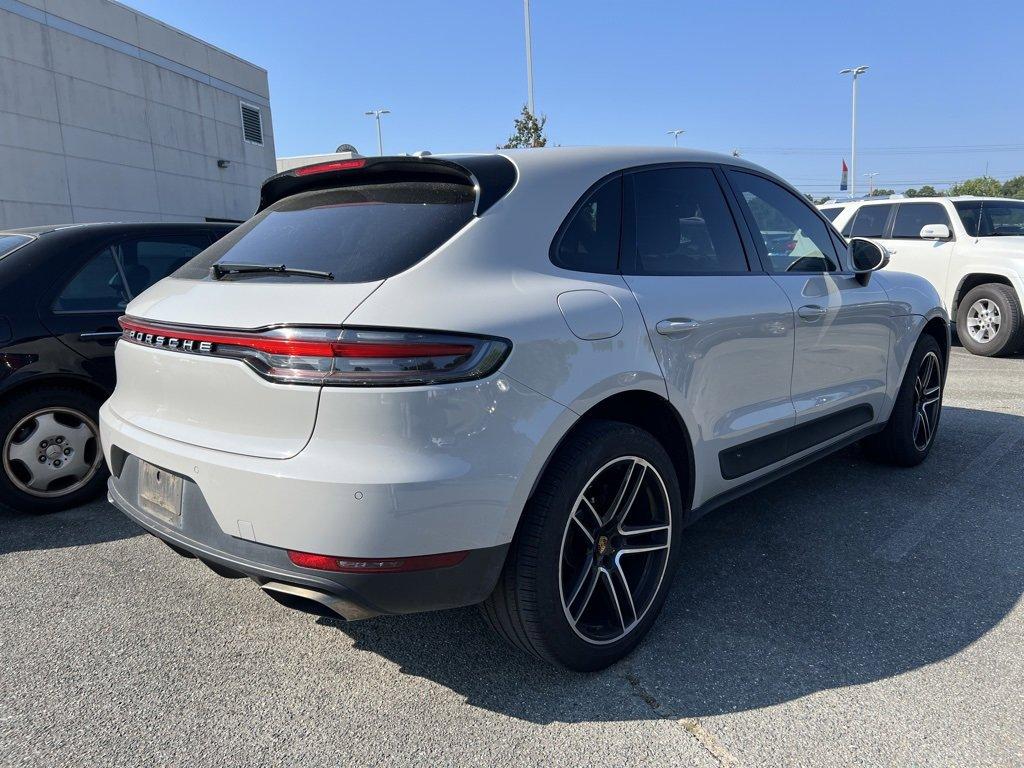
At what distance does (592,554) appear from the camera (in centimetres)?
248

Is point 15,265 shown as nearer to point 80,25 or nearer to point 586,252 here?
point 586,252

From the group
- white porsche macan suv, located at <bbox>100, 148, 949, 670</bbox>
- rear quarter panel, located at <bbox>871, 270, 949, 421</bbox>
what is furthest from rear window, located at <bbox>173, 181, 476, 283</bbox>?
rear quarter panel, located at <bbox>871, 270, 949, 421</bbox>

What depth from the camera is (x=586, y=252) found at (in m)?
2.56

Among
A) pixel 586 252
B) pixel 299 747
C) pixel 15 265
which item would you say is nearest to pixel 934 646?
pixel 586 252

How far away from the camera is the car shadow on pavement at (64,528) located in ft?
12.0

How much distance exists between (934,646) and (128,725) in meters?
2.68

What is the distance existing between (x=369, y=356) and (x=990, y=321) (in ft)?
30.5

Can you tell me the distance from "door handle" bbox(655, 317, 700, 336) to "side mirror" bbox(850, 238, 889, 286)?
167 cm

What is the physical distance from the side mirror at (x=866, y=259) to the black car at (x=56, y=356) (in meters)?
3.96

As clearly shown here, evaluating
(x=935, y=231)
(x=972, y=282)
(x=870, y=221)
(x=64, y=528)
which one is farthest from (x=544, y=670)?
(x=870, y=221)

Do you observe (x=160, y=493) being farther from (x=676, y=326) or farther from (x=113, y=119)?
(x=113, y=119)

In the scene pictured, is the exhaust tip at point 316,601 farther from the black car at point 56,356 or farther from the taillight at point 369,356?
the black car at point 56,356

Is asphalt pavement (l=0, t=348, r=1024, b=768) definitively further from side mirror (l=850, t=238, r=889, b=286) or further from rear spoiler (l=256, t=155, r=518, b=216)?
rear spoiler (l=256, t=155, r=518, b=216)

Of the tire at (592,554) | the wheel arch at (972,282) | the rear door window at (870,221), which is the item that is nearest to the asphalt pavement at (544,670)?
the tire at (592,554)
